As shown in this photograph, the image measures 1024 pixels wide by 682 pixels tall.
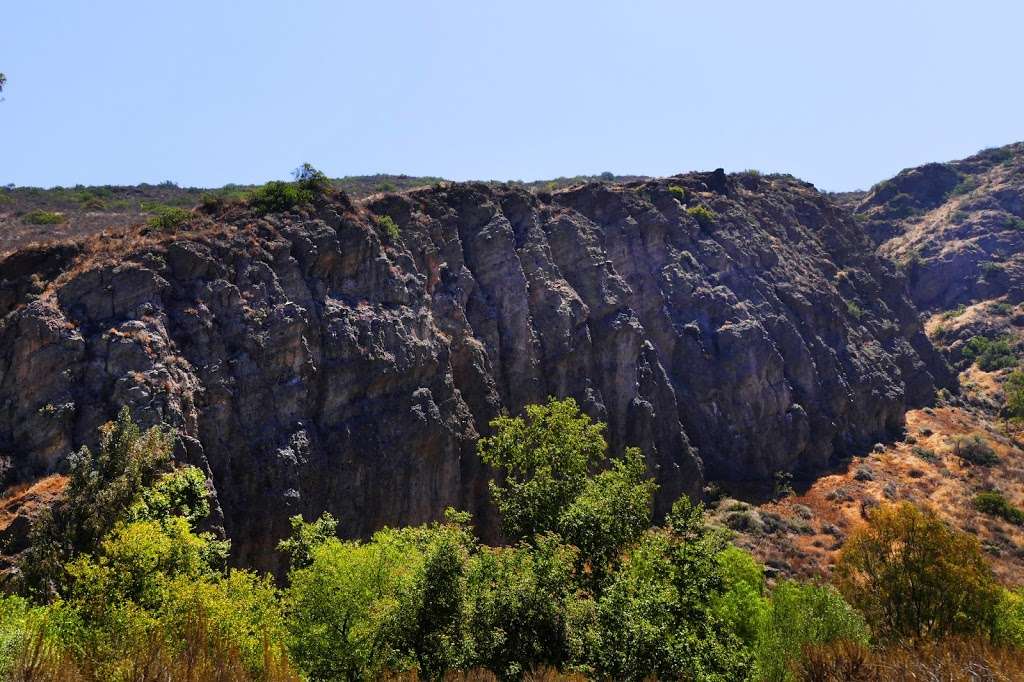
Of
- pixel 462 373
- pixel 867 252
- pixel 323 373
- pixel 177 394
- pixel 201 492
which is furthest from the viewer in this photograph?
pixel 867 252

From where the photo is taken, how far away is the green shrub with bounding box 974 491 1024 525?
46.9 metres

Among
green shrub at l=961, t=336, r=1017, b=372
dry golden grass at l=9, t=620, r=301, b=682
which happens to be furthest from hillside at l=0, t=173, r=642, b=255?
green shrub at l=961, t=336, r=1017, b=372

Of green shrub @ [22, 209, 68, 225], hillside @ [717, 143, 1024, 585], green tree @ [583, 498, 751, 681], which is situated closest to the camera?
green tree @ [583, 498, 751, 681]

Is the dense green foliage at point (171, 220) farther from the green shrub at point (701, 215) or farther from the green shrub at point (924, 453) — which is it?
the green shrub at point (924, 453)

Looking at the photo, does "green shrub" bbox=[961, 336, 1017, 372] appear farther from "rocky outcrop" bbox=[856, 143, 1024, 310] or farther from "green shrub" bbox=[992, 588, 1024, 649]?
"green shrub" bbox=[992, 588, 1024, 649]

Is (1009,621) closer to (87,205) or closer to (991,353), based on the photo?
(991,353)

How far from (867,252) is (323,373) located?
62756 mm

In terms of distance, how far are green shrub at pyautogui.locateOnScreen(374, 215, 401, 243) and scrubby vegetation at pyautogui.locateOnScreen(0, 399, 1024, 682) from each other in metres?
19.3

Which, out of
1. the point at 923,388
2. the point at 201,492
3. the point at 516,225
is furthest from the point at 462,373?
the point at 923,388

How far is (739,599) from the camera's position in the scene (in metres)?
22.5

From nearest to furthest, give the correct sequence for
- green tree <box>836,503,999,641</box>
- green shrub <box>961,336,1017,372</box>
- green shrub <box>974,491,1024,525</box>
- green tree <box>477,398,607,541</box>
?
green tree <box>477,398,607,541</box> → green tree <box>836,503,999,641</box> → green shrub <box>974,491,1024,525</box> → green shrub <box>961,336,1017,372</box>

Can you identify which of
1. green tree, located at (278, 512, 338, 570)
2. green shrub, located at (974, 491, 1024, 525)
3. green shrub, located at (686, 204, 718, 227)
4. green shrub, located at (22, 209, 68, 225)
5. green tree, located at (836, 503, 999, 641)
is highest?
green shrub, located at (686, 204, 718, 227)

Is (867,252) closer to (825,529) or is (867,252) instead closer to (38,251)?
(825,529)

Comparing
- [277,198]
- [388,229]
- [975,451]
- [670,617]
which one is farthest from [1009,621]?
[277,198]
